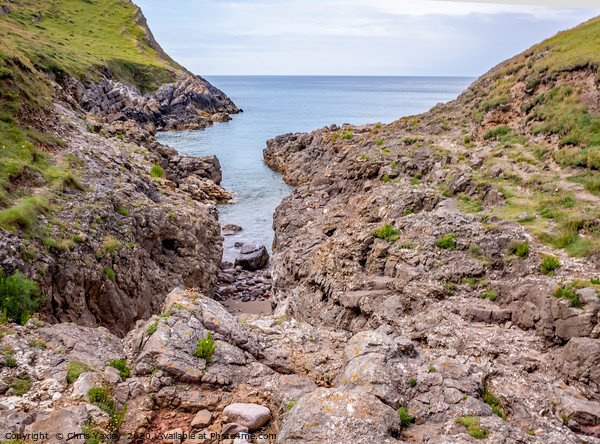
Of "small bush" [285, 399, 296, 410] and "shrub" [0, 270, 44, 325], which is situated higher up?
"shrub" [0, 270, 44, 325]

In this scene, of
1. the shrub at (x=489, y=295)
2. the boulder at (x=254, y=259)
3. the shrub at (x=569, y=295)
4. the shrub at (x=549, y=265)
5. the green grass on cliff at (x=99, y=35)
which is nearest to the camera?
the shrub at (x=569, y=295)

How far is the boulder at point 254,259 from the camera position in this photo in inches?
1261

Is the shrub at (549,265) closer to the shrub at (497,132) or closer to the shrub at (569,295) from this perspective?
the shrub at (569,295)

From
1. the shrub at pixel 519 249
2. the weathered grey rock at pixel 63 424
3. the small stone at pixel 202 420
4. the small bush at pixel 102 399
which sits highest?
the shrub at pixel 519 249

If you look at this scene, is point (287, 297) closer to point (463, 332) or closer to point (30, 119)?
point (463, 332)

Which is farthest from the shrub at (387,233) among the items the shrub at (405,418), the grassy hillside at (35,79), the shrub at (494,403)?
the grassy hillside at (35,79)

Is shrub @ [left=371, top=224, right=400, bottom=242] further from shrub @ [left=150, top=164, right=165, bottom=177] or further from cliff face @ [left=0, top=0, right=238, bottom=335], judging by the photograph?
shrub @ [left=150, top=164, right=165, bottom=177]

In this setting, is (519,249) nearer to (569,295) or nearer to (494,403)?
(569,295)

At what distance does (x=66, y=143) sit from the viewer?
23688 mm

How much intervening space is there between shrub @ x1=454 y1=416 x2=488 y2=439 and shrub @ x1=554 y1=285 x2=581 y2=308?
504cm

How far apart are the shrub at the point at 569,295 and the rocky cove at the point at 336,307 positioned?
4cm

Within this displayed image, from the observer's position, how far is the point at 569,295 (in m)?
10.8

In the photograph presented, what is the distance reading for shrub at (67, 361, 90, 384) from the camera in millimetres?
8815

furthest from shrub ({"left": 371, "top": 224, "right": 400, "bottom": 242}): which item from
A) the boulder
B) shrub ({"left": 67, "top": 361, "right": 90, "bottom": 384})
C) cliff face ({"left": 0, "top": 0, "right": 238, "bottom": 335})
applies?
the boulder
